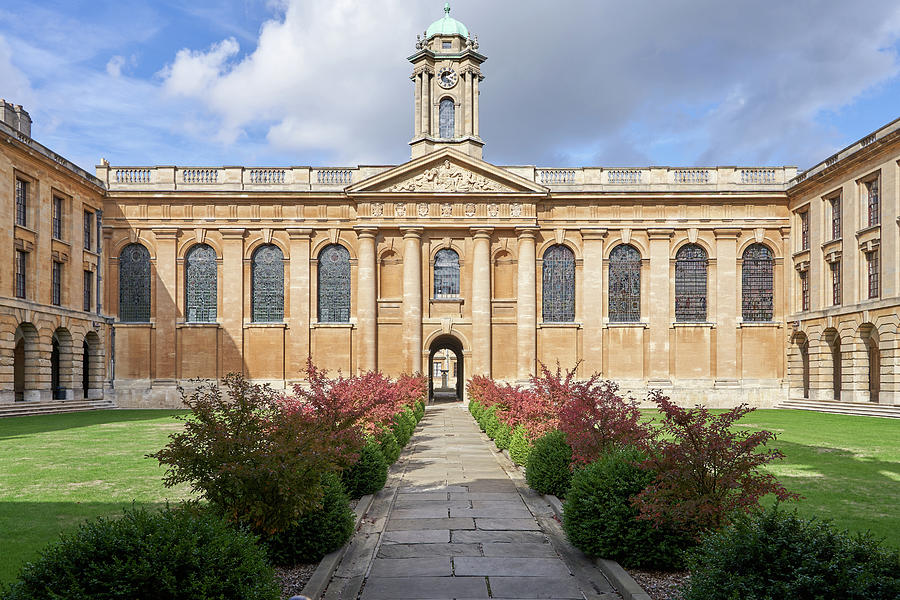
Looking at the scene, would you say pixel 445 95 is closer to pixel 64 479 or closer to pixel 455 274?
pixel 455 274

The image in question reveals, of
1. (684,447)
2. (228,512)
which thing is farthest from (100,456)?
(684,447)

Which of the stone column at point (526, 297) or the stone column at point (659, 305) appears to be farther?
the stone column at point (659, 305)

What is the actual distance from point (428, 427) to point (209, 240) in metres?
18.8

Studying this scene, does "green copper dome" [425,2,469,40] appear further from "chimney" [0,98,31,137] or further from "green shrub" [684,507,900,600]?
"green shrub" [684,507,900,600]

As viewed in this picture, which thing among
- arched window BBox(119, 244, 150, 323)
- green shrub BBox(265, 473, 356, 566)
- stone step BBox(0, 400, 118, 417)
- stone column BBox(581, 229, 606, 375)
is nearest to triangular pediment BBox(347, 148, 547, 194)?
stone column BBox(581, 229, 606, 375)

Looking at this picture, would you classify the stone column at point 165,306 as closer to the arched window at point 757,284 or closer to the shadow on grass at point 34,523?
the shadow on grass at point 34,523

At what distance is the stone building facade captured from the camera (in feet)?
120

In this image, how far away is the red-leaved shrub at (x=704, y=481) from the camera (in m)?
6.88

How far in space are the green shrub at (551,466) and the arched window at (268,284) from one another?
2748 centimetres

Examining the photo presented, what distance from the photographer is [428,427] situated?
82.7 ft

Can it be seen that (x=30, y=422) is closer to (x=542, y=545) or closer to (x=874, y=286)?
(x=542, y=545)

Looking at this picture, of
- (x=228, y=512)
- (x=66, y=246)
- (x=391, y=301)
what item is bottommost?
(x=228, y=512)

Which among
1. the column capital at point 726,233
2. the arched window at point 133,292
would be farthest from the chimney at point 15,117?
the column capital at point 726,233

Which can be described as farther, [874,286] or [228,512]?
[874,286]
